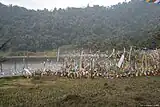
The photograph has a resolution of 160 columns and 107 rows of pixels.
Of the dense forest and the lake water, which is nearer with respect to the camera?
the lake water

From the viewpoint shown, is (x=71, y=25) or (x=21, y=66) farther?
(x=71, y=25)

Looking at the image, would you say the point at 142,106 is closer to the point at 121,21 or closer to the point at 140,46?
the point at 140,46

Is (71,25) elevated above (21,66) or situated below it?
above

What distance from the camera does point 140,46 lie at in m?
59.6

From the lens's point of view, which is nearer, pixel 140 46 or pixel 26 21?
pixel 140 46

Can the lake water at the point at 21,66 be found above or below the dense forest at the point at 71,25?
below

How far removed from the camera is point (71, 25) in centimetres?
14888

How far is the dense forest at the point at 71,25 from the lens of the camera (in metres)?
111

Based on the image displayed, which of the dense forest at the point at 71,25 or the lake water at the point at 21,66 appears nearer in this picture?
the lake water at the point at 21,66

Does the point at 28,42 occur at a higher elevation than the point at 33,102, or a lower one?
higher

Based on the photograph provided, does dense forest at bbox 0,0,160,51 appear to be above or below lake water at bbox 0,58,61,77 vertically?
above

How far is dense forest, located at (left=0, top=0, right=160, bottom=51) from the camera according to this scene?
111m

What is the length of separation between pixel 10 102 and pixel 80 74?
18.6 meters

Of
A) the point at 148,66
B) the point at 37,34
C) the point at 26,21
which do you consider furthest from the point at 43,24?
the point at 148,66
